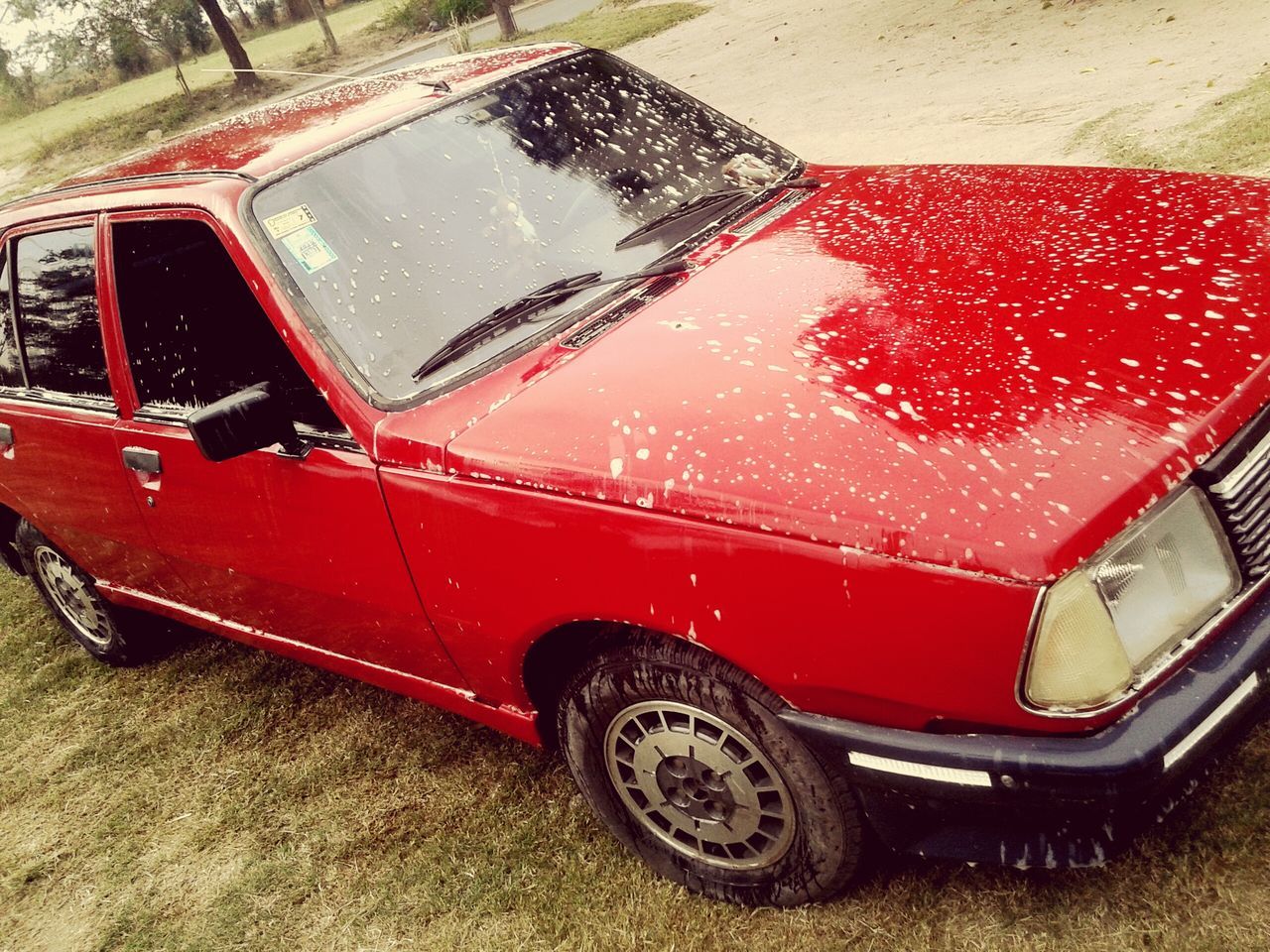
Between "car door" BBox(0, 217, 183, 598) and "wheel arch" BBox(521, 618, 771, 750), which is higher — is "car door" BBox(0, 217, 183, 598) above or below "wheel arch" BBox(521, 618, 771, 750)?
above

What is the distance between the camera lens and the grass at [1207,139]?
17.6 ft

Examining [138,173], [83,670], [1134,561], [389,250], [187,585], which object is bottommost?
[83,670]

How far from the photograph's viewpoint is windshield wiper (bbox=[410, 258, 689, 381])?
2.26 metres

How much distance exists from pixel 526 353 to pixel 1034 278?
3.59 ft

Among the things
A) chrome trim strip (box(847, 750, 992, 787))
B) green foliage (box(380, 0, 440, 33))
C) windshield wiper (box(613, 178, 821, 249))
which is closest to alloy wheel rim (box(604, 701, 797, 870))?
chrome trim strip (box(847, 750, 992, 787))

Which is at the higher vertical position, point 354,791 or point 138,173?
point 138,173

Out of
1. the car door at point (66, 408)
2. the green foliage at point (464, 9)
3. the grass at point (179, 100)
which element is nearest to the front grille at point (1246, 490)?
the car door at point (66, 408)

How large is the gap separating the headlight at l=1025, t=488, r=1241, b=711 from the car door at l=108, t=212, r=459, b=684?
137 centimetres

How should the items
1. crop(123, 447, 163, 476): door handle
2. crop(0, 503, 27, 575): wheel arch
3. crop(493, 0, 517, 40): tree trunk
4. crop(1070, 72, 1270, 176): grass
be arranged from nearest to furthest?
crop(123, 447, 163, 476): door handle → crop(0, 503, 27, 575): wheel arch → crop(1070, 72, 1270, 176): grass → crop(493, 0, 517, 40): tree trunk

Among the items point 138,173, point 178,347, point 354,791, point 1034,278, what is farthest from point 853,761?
point 138,173

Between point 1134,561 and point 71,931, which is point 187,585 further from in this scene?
point 1134,561

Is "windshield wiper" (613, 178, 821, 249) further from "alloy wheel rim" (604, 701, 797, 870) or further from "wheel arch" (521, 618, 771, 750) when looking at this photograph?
"alloy wheel rim" (604, 701, 797, 870)

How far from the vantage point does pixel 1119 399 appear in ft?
5.55

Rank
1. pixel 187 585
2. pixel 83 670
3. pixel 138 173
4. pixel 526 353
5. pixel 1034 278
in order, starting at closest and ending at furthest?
pixel 1034 278, pixel 526 353, pixel 138 173, pixel 187 585, pixel 83 670
